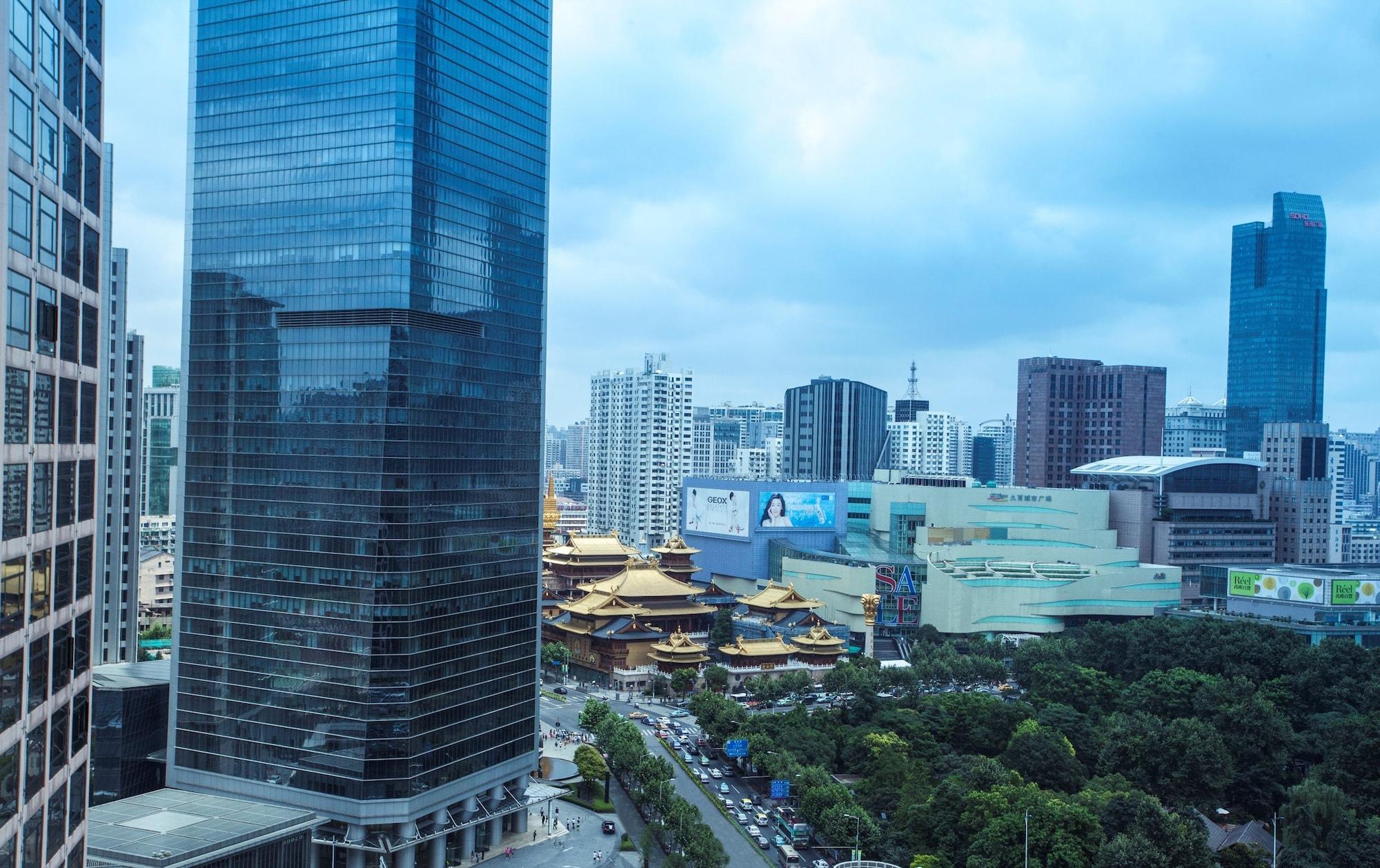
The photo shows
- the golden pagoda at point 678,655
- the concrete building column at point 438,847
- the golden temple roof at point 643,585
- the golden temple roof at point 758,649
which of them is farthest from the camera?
the golden temple roof at point 643,585

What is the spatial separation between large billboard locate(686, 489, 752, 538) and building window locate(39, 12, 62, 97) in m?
124

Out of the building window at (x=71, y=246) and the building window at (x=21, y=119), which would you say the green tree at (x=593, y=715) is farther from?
the building window at (x=21, y=119)

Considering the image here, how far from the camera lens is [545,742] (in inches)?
3442

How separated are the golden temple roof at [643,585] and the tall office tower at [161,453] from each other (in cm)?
4722

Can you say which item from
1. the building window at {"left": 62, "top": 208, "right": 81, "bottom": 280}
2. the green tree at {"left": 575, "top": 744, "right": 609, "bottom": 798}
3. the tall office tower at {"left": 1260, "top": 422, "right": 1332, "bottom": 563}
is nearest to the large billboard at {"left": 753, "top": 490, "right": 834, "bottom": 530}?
the tall office tower at {"left": 1260, "top": 422, "right": 1332, "bottom": 563}

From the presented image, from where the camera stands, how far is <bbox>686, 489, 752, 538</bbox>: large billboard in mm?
141875

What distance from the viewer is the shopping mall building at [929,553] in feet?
412

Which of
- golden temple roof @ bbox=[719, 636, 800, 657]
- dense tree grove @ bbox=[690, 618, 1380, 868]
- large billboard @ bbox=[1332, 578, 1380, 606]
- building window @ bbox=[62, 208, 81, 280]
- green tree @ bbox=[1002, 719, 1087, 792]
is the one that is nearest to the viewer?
building window @ bbox=[62, 208, 81, 280]

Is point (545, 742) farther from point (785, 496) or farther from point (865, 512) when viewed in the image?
point (865, 512)

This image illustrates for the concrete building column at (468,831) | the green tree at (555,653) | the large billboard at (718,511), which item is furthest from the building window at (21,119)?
the large billboard at (718,511)

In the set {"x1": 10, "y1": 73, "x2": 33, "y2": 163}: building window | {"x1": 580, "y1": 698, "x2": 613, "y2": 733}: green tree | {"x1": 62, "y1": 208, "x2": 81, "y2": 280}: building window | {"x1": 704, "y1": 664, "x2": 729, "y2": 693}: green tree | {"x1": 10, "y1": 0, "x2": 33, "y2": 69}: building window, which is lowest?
{"x1": 704, "y1": 664, "x2": 729, "y2": 693}: green tree

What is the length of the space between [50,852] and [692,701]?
72.8 meters

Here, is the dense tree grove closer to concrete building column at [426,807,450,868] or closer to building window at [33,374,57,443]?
concrete building column at [426,807,450,868]

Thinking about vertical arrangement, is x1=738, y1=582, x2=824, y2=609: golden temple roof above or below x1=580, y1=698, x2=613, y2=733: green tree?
above
